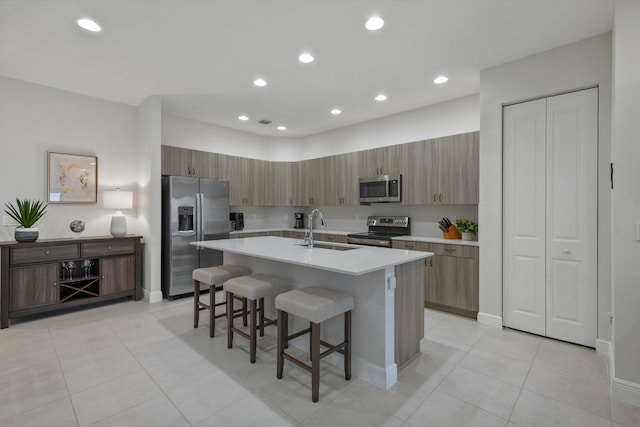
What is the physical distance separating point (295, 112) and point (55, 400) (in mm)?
4071

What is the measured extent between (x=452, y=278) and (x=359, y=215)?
2.10 metres

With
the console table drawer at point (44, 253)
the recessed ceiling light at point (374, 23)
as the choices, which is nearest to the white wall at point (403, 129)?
the recessed ceiling light at point (374, 23)

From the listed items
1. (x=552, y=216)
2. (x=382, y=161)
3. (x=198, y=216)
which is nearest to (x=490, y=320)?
(x=552, y=216)

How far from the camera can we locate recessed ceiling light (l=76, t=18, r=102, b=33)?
2420mm

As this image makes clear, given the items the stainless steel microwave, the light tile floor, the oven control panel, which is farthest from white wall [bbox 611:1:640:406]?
the oven control panel

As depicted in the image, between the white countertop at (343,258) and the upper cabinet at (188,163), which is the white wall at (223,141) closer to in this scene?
the upper cabinet at (188,163)

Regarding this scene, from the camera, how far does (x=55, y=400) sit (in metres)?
1.98

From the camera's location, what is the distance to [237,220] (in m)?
5.50

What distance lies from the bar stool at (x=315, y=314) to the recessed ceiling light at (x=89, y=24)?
2622 mm

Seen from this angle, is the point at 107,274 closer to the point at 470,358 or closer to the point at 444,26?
the point at 470,358

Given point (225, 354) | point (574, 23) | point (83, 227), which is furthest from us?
point (83, 227)

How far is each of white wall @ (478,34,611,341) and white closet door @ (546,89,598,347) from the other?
6 centimetres

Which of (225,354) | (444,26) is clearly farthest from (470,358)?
(444,26)

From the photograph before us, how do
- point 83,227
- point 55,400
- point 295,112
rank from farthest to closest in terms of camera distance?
point 295,112
point 83,227
point 55,400
